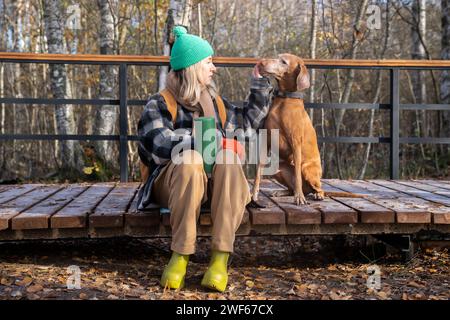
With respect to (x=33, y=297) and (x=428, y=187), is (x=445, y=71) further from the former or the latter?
(x=33, y=297)

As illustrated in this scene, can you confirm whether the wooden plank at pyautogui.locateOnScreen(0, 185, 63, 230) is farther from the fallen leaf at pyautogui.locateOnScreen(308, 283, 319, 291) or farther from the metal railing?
the fallen leaf at pyautogui.locateOnScreen(308, 283, 319, 291)

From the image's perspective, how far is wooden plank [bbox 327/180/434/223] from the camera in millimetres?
3283

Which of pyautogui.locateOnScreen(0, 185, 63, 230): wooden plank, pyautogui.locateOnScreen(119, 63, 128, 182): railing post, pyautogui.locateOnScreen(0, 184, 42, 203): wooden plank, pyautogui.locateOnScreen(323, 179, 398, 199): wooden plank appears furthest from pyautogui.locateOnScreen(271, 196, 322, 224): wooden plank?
pyautogui.locateOnScreen(119, 63, 128, 182): railing post

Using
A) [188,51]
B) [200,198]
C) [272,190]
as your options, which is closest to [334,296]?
[200,198]

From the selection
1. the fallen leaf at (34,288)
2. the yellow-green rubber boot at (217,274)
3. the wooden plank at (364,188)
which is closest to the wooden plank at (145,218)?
the yellow-green rubber boot at (217,274)

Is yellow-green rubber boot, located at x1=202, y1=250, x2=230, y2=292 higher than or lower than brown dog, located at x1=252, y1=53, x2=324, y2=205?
lower

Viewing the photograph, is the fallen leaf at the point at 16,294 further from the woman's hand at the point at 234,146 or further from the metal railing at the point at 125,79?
the metal railing at the point at 125,79

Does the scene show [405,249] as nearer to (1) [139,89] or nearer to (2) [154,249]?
(2) [154,249]

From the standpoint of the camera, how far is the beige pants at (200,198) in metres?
2.79

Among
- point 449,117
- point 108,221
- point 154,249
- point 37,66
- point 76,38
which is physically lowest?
point 154,249

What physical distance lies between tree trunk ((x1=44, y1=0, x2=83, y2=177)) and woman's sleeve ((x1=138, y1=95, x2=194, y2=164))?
3.88 m

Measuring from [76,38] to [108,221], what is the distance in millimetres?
10106
